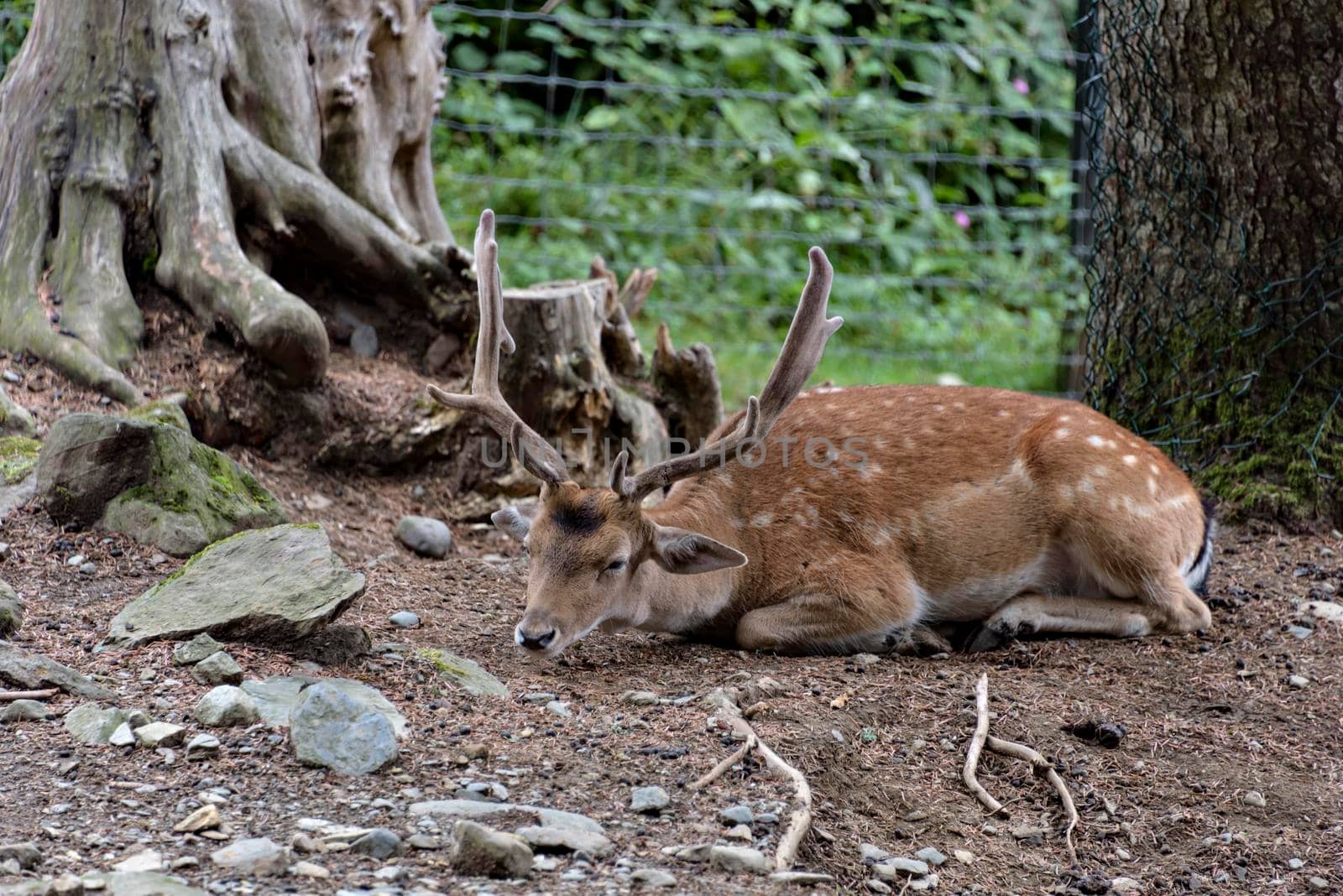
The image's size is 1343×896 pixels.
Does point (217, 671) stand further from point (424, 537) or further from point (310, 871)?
point (424, 537)

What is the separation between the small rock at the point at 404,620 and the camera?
530cm

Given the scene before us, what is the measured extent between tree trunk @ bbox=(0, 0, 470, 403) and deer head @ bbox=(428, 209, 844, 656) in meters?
1.47

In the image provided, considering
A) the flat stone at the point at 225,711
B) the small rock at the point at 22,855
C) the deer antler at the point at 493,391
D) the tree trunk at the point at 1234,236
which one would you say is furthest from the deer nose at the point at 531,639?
the tree trunk at the point at 1234,236

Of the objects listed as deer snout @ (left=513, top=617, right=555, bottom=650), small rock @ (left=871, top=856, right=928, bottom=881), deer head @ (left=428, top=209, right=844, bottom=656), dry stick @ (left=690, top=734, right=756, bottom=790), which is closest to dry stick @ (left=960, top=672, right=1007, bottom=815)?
small rock @ (left=871, top=856, right=928, bottom=881)

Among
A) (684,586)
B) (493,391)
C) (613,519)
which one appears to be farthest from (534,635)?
(493,391)

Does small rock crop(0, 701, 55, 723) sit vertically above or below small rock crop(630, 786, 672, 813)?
below

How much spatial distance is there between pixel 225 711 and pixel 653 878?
4.58ft

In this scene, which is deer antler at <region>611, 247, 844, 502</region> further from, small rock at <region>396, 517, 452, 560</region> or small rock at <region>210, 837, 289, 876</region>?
small rock at <region>210, 837, 289, 876</region>

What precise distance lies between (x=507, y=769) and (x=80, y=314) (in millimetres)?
3458

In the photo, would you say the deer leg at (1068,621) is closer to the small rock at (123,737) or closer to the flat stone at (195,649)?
the flat stone at (195,649)

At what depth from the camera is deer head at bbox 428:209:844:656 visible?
5.20m

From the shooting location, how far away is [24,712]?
395cm

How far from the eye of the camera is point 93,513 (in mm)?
5426

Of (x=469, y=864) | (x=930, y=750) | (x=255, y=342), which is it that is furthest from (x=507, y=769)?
(x=255, y=342)
